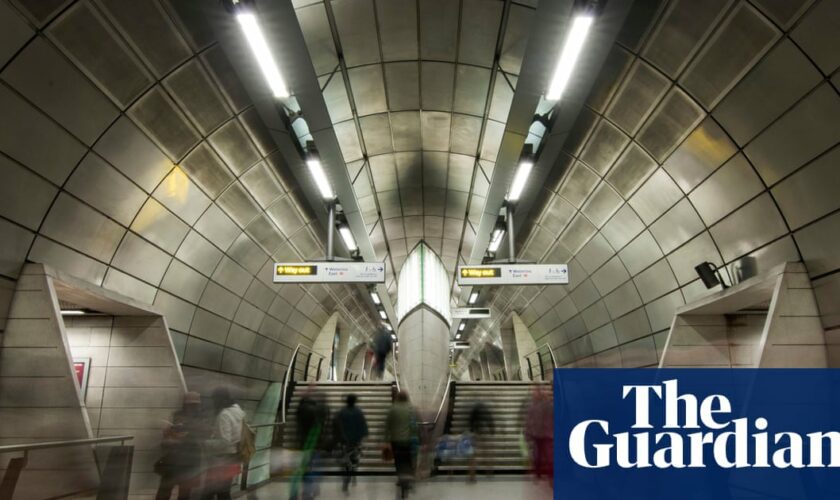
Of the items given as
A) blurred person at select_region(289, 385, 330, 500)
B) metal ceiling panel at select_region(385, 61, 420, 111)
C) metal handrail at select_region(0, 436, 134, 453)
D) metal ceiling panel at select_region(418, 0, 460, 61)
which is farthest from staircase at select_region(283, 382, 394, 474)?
metal ceiling panel at select_region(418, 0, 460, 61)

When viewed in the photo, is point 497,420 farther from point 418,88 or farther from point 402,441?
point 418,88

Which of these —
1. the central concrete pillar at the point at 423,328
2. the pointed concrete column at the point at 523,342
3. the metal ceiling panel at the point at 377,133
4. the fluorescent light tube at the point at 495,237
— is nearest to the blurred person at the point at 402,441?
the metal ceiling panel at the point at 377,133

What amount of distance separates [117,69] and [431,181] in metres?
7.66

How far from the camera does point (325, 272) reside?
10.3 metres

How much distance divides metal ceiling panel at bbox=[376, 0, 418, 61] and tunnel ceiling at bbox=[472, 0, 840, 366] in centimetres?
275

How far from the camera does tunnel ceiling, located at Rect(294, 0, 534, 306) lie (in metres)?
6.94

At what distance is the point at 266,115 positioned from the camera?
7617 millimetres

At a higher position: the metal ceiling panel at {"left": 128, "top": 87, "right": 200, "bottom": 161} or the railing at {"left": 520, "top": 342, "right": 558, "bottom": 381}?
the metal ceiling panel at {"left": 128, "top": 87, "right": 200, "bottom": 161}

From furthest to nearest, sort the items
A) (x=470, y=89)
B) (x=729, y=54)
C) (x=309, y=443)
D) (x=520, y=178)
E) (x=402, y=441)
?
1. (x=520, y=178)
2. (x=470, y=89)
3. (x=309, y=443)
4. (x=402, y=441)
5. (x=729, y=54)

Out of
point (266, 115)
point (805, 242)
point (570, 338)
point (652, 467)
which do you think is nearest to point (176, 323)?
point (266, 115)

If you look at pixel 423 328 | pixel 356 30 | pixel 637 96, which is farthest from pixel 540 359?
pixel 356 30

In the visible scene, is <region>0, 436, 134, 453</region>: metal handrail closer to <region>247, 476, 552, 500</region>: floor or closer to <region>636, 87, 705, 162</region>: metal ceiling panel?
<region>247, 476, 552, 500</region>: floor

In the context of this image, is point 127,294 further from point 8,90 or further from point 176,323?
point 8,90

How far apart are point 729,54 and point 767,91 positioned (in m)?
0.58
